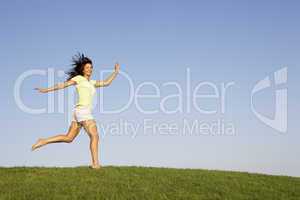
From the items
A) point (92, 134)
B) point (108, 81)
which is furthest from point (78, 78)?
point (92, 134)

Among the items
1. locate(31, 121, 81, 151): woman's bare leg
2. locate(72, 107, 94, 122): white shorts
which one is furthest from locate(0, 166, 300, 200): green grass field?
locate(72, 107, 94, 122): white shorts

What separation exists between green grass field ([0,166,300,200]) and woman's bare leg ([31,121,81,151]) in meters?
0.80

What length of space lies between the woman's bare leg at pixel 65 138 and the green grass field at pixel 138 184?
80 cm

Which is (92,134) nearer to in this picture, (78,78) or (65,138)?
(65,138)

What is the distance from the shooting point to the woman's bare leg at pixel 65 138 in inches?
546

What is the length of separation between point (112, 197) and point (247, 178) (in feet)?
16.8

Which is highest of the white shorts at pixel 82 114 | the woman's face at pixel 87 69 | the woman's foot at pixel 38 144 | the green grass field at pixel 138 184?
the woman's face at pixel 87 69

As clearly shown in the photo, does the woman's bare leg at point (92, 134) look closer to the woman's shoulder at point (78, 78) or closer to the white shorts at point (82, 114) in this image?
the white shorts at point (82, 114)

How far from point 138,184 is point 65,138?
2.97 metres

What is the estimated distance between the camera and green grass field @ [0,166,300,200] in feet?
36.1

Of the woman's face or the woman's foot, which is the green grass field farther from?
the woman's face

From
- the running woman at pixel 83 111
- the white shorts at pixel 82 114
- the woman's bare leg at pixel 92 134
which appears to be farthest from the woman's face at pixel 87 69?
the woman's bare leg at pixel 92 134

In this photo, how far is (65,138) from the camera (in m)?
13.9

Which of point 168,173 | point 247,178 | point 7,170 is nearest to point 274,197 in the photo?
point 247,178
